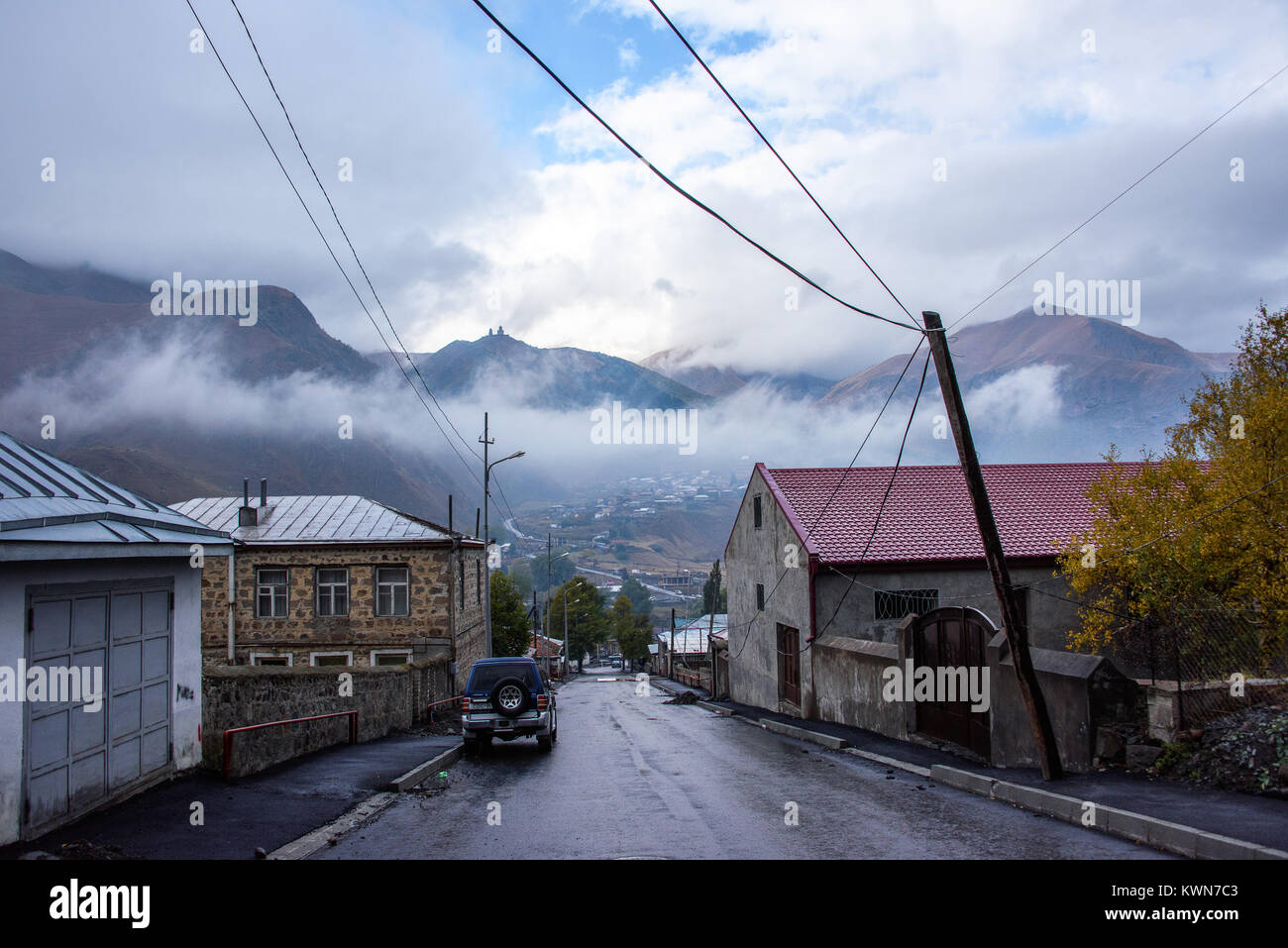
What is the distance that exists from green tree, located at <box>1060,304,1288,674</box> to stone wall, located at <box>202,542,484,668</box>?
62.2 ft

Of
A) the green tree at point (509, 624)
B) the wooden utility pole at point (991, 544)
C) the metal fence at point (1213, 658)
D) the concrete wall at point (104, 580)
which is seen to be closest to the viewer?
the concrete wall at point (104, 580)

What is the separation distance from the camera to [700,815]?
9.48 m

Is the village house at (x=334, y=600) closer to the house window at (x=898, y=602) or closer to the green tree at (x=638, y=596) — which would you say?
the house window at (x=898, y=602)

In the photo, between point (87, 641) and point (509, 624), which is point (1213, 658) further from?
point (509, 624)

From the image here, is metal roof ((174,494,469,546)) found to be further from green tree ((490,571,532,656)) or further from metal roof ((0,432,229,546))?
green tree ((490,571,532,656))

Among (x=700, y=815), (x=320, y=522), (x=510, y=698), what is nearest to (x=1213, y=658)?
(x=700, y=815)

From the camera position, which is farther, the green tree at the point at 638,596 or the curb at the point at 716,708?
the green tree at the point at 638,596

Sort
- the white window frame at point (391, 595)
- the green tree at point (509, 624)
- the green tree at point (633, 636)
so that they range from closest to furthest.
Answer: the white window frame at point (391, 595)
the green tree at point (509, 624)
the green tree at point (633, 636)

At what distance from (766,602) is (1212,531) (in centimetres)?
1421

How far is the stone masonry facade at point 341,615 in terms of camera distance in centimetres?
2891

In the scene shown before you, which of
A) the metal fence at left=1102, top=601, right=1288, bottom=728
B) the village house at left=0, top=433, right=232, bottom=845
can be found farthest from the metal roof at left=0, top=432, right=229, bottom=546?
the metal fence at left=1102, top=601, right=1288, bottom=728

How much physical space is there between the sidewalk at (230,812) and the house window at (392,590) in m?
15.6

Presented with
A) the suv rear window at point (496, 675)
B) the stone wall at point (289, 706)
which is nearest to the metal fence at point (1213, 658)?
the suv rear window at point (496, 675)
